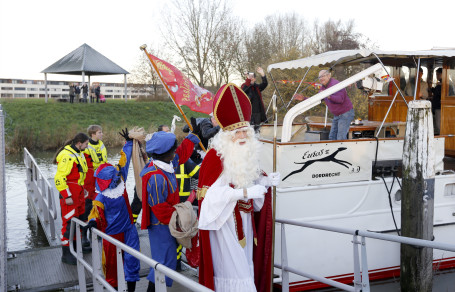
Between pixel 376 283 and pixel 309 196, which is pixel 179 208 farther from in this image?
pixel 376 283

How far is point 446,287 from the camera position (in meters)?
7.58

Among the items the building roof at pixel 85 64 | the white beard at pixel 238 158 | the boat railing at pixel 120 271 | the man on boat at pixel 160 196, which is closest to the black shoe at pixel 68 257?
the boat railing at pixel 120 271

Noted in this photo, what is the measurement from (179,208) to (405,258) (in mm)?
4427

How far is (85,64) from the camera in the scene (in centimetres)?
3622

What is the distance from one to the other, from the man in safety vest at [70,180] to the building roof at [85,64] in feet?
100

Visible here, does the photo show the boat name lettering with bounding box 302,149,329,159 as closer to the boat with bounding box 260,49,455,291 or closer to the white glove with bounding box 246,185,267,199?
the boat with bounding box 260,49,455,291

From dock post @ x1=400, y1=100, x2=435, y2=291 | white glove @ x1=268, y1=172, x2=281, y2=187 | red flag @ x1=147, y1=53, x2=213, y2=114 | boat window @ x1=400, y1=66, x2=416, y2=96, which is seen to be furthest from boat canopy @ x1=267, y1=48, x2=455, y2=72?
white glove @ x1=268, y1=172, x2=281, y2=187

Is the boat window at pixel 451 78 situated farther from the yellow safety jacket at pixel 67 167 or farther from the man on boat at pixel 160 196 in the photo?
the yellow safety jacket at pixel 67 167

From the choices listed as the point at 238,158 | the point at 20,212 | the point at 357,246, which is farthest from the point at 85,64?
the point at 238,158

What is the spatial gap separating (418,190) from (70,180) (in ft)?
17.0

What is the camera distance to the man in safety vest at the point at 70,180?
6527 millimetres

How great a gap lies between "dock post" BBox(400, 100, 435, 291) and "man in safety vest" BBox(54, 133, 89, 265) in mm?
4889

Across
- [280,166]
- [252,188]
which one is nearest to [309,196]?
[280,166]

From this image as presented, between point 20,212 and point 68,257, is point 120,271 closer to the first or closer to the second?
point 68,257
